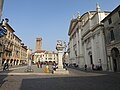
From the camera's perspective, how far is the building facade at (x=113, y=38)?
2309 cm

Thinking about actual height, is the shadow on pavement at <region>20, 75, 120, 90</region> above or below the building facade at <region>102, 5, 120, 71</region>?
below

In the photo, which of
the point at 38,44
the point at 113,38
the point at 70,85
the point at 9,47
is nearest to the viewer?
the point at 70,85

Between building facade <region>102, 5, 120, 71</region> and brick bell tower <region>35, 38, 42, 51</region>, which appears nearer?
building facade <region>102, 5, 120, 71</region>

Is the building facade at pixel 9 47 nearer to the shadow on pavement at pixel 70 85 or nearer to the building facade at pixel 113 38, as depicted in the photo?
the building facade at pixel 113 38

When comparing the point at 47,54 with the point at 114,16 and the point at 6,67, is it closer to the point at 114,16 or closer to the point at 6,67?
the point at 6,67

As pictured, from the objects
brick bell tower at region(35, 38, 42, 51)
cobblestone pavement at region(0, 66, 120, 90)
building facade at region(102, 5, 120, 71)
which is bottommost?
cobblestone pavement at region(0, 66, 120, 90)

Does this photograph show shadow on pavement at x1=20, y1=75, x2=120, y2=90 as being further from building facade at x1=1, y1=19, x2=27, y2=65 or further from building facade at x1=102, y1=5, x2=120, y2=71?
building facade at x1=1, y1=19, x2=27, y2=65

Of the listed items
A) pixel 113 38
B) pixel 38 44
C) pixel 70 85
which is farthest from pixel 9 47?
pixel 38 44

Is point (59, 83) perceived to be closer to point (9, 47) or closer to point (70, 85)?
point (70, 85)

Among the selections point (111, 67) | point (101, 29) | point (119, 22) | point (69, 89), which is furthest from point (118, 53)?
point (69, 89)

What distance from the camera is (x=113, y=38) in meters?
24.7

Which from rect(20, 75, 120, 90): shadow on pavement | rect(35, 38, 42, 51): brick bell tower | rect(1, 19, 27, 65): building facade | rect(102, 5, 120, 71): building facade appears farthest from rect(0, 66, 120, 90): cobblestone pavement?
rect(35, 38, 42, 51): brick bell tower

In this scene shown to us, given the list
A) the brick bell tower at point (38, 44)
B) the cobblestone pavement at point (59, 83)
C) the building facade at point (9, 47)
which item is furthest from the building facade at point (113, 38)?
the brick bell tower at point (38, 44)

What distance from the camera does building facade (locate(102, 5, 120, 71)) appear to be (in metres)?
23.1
